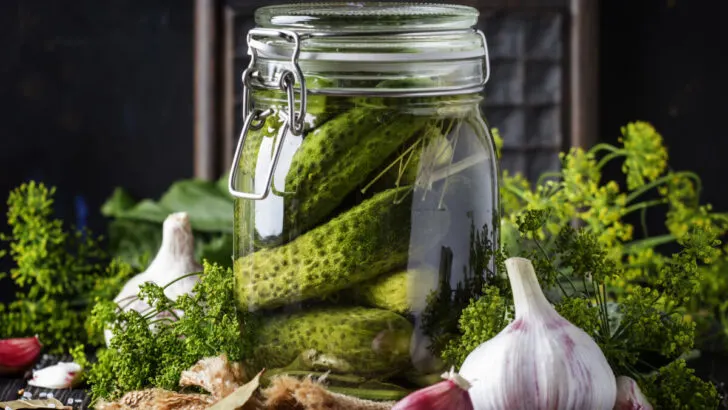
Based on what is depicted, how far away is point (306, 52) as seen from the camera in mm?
853

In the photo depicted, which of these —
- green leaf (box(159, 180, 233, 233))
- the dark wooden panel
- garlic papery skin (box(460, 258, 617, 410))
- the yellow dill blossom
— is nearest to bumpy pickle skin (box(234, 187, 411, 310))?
garlic papery skin (box(460, 258, 617, 410))

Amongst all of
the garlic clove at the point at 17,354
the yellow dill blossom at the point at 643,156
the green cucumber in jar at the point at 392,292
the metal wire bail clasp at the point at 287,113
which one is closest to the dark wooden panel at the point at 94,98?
the garlic clove at the point at 17,354

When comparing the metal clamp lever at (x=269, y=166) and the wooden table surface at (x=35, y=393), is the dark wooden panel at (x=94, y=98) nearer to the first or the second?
the wooden table surface at (x=35, y=393)

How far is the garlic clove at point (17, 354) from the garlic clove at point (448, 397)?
21.6 inches

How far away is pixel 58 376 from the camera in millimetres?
1068

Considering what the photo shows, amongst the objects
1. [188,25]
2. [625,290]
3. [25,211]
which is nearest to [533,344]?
[625,290]

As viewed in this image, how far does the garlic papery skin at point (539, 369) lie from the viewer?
77 cm

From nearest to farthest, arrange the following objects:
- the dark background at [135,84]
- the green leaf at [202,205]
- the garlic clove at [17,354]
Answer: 1. the garlic clove at [17,354]
2. the green leaf at [202,205]
3. the dark background at [135,84]

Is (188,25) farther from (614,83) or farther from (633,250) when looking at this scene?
(633,250)

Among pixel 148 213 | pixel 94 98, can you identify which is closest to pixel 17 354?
pixel 148 213

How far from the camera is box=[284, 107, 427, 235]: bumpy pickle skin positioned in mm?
848

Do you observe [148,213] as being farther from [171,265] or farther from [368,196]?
[368,196]

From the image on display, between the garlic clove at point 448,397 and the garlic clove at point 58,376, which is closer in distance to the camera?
the garlic clove at point 448,397

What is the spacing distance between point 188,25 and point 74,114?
30cm
